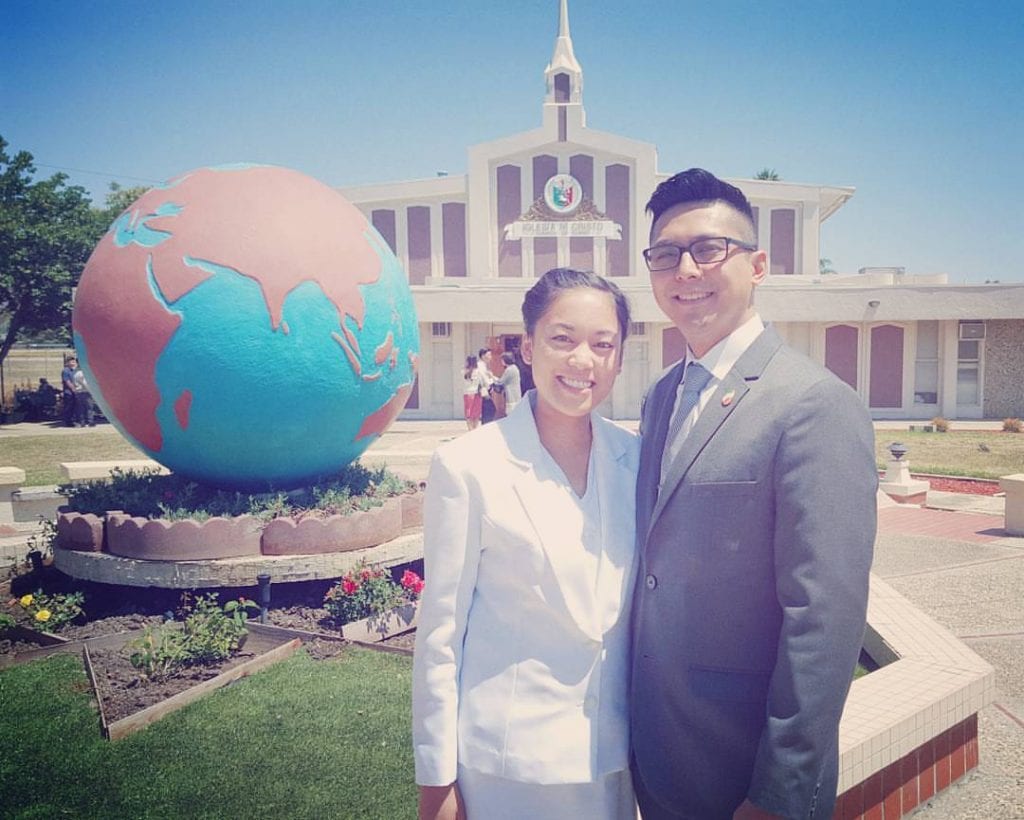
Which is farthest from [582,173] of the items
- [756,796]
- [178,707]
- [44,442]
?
[756,796]

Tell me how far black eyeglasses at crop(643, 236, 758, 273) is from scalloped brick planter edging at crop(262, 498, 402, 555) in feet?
13.1

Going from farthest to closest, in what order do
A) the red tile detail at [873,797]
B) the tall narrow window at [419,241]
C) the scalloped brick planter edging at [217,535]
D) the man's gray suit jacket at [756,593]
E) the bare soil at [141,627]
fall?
the tall narrow window at [419,241] < the scalloped brick planter edging at [217,535] < the bare soil at [141,627] < the red tile detail at [873,797] < the man's gray suit jacket at [756,593]

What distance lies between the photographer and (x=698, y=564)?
2123mm

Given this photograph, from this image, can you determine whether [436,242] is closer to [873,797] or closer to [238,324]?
[238,324]

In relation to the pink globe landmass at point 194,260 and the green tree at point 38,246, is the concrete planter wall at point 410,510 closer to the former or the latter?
the pink globe landmass at point 194,260

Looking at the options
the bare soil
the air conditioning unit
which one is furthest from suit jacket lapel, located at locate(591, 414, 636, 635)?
the air conditioning unit

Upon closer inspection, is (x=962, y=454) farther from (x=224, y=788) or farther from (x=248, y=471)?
(x=224, y=788)

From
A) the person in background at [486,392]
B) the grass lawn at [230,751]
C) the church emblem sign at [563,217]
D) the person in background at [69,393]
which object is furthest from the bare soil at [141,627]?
the church emblem sign at [563,217]

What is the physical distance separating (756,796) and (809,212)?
27.0m

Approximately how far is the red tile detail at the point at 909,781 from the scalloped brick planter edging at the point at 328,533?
3.71 metres

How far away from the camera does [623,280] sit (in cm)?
2434

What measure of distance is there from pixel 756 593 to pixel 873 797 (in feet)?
6.26

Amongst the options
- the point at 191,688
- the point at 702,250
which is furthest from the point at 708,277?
the point at 191,688

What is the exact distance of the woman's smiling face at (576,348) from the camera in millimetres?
2379
